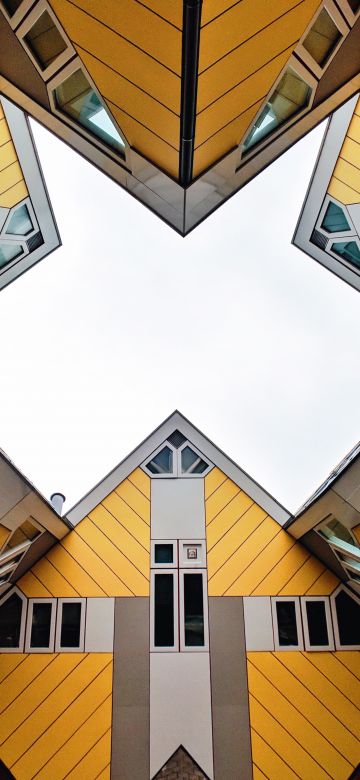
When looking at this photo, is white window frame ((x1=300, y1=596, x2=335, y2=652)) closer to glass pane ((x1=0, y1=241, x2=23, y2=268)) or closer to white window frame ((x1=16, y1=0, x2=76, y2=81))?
glass pane ((x1=0, y1=241, x2=23, y2=268))

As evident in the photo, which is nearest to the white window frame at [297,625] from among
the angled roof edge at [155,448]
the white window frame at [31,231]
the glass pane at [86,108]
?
the angled roof edge at [155,448]

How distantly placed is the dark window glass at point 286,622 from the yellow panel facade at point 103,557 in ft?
6.53

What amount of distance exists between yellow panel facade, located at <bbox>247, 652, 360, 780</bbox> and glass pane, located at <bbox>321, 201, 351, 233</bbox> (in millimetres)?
5873

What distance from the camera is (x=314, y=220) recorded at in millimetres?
7078

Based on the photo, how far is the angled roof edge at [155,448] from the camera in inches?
346

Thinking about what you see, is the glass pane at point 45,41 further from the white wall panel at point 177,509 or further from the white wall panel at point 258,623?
the white wall panel at point 258,623

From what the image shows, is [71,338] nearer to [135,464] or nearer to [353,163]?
[135,464]

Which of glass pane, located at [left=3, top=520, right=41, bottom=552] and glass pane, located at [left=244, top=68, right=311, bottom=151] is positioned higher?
glass pane, located at [left=3, top=520, right=41, bottom=552]

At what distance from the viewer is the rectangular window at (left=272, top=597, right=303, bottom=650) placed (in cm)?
809

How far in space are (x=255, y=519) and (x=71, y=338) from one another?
16618mm

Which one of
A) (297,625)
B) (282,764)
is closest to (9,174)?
(297,625)

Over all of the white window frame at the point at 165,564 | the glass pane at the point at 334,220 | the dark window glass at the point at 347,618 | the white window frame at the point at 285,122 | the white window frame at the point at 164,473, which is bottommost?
the dark window glass at the point at 347,618

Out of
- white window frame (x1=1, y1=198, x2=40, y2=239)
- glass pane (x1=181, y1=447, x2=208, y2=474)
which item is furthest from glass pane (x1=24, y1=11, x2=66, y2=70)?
glass pane (x1=181, y1=447, x2=208, y2=474)

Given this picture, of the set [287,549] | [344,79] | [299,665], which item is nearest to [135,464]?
[287,549]
